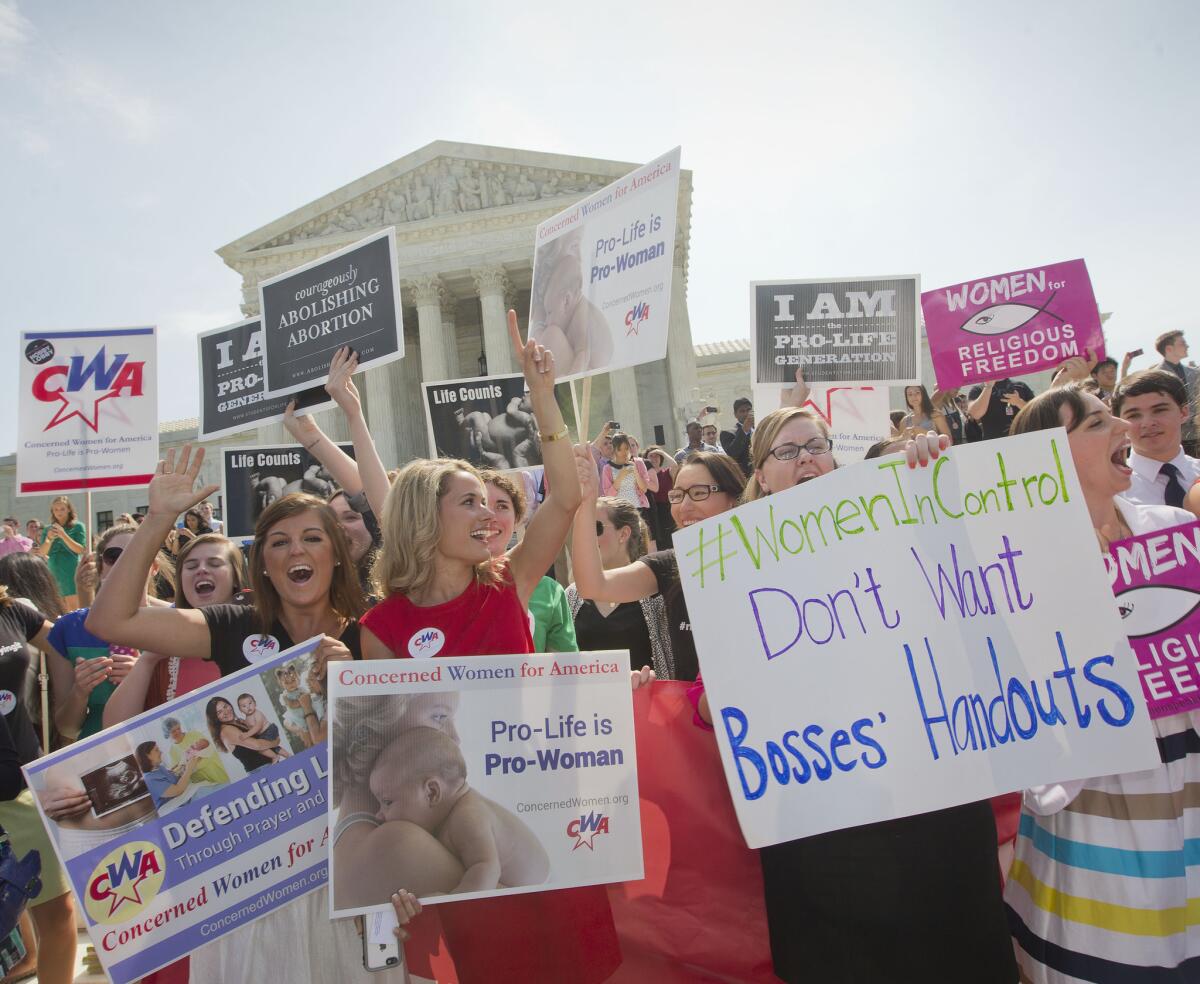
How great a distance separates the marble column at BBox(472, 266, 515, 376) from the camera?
3125 cm

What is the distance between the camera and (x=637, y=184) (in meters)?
4.07

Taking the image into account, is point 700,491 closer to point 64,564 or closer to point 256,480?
point 256,480

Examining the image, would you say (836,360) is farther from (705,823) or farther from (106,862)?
(106,862)

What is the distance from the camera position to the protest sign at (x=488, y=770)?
2.05 metres

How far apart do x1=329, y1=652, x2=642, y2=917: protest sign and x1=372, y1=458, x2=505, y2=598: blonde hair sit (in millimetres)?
216

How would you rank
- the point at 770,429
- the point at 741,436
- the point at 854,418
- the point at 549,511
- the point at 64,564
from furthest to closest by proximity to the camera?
the point at 741,436 → the point at 64,564 → the point at 854,418 → the point at 770,429 → the point at 549,511

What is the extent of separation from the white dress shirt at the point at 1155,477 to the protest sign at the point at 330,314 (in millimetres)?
3727

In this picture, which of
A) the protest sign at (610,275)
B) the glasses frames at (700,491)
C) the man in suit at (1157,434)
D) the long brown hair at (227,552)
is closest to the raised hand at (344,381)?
the long brown hair at (227,552)

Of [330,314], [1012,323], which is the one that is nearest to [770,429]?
[330,314]

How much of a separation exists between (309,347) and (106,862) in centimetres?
310

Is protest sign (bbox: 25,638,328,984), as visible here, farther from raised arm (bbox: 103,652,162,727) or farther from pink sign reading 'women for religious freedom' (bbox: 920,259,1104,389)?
pink sign reading 'women for religious freedom' (bbox: 920,259,1104,389)

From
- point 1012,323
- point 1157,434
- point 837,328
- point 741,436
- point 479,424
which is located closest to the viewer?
point 1157,434

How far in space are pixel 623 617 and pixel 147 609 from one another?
2.14 meters

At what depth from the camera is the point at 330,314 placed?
4.64 m
